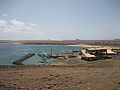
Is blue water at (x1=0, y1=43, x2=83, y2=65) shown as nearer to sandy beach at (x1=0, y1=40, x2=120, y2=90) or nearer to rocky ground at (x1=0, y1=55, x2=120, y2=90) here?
sandy beach at (x1=0, y1=40, x2=120, y2=90)

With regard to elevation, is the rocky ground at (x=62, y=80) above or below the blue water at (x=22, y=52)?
above

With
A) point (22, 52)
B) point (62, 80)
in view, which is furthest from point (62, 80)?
point (22, 52)

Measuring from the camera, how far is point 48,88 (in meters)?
9.48

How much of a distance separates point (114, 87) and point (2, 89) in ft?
23.4

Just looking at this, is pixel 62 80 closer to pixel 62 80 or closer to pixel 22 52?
pixel 62 80

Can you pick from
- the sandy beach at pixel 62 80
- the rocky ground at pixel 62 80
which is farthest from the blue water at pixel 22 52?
the rocky ground at pixel 62 80

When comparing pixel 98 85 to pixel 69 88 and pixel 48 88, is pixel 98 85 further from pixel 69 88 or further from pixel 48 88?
pixel 48 88

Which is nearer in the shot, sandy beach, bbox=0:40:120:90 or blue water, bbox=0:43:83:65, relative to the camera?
sandy beach, bbox=0:40:120:90

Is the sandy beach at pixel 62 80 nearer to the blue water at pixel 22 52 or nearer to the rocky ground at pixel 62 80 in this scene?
the rocky ground at pixel 62 80

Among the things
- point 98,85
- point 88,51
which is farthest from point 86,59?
point 98,85

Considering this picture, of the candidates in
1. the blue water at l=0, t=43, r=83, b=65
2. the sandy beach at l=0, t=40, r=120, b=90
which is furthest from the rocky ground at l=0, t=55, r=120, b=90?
the blue water at l=0, t=43, r=83, b=65

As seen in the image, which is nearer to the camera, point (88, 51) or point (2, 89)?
point (2, 89)

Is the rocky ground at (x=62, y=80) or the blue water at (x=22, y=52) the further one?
the blue water at (x=22, y=52)

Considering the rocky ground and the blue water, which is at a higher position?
the rocky ground
